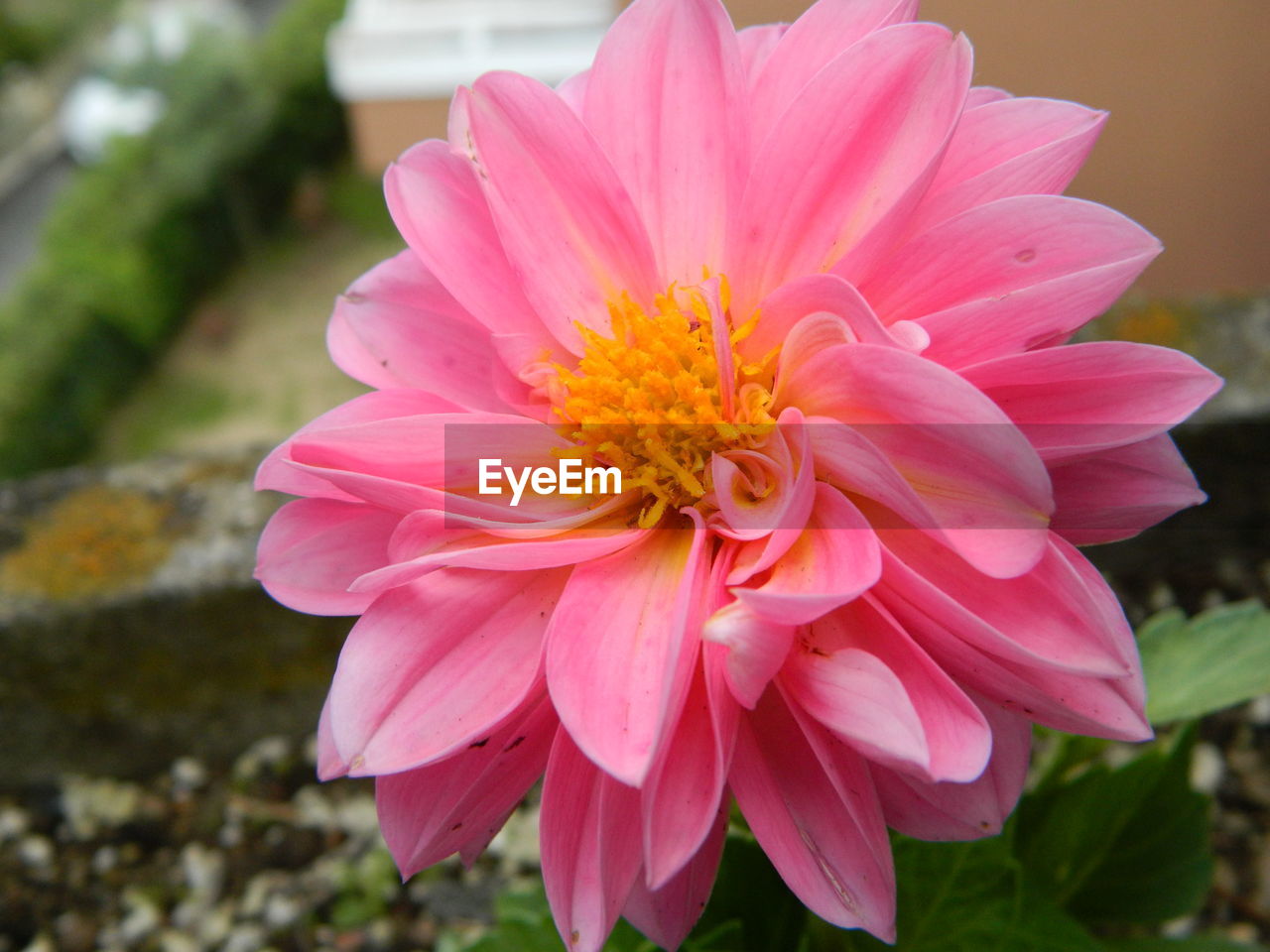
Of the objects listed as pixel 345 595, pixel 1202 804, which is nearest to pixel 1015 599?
pixel 345 595

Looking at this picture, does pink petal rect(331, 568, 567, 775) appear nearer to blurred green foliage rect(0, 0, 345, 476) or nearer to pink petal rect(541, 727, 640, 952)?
pink petal rect(541, 727, 640, 952)

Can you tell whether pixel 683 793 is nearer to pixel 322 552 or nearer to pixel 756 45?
pixel 322 552

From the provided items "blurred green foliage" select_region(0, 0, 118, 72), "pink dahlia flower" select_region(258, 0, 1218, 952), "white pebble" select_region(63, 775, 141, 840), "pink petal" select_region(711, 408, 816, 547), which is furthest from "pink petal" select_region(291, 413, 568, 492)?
"blurred green foliage" select_region(0, 0, 118, 72)

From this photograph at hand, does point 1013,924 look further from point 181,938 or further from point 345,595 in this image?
point 181,938

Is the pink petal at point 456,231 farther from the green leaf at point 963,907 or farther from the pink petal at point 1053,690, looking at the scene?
the green leaf at point 963,907

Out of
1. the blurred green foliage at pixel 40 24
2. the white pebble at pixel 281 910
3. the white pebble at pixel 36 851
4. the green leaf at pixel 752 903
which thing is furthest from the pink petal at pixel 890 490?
the blurred green foliage at pixel 40 24

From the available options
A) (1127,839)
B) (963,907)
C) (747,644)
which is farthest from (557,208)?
(1127,839)
